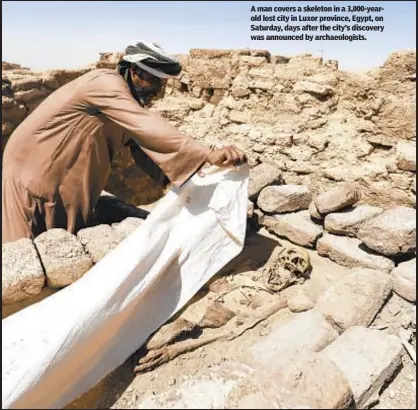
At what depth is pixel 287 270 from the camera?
3531 millimetres

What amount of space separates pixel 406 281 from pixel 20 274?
2.80m

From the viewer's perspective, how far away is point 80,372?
8.00 ft

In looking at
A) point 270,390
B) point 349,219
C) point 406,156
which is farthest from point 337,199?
point 270,390

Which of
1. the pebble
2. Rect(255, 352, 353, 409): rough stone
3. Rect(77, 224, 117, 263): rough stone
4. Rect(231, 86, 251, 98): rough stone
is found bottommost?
the pebble

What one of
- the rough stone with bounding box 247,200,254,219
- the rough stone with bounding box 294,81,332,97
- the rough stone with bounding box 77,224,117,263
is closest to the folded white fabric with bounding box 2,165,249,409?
the rough stone with bounding box 77,224,117,263

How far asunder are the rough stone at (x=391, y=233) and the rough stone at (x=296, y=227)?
0.47m

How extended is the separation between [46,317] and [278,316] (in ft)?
5.45

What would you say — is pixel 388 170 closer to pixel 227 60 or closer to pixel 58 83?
pixel 227 60

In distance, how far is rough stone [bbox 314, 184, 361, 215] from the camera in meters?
4.01

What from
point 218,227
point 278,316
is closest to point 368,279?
point 278,316

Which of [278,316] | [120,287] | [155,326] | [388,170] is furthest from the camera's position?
[388,170]

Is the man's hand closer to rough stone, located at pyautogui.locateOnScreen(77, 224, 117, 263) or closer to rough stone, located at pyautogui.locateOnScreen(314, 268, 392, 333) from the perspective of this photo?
rough stone, located at pyautogui.locateOnScreen(77, 224, 117, 263)

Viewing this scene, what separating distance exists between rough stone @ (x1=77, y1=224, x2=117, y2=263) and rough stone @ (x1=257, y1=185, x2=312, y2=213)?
173cm

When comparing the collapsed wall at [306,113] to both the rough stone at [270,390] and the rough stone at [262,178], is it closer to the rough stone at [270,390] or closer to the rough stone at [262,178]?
the rough stone at [262,178]
